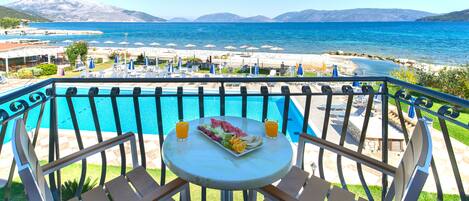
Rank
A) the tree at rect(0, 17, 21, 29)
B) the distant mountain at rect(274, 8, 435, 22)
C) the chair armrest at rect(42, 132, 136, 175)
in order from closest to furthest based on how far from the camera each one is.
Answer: the chair armrest at rect(42, 132, 136, 175) < the tree at rect(0, 17, 21, 29) < the distant mountain at rect(274, 8, 435, 22)

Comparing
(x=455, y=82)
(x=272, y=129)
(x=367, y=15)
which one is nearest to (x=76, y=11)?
(x=367, y=15)

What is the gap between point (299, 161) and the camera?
2049 millimetres

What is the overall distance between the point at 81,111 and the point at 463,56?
112 feet

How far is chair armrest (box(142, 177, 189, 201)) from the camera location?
1297 mm

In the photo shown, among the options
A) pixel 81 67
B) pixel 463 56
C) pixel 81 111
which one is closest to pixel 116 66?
pixel 81 67

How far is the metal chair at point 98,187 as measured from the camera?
103cm

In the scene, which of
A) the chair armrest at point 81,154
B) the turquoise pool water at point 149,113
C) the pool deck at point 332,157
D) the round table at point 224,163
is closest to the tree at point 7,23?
the turquoise pool water at point 149,113

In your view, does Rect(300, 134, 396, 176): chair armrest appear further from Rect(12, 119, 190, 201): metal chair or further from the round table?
Rect(12, 119, 190, 201): metal chair

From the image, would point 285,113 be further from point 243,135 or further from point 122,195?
point 122,195

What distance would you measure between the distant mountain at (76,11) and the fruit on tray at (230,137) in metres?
134

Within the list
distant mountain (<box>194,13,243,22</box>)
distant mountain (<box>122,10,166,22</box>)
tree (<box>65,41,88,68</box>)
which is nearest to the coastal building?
tree (<box>65,41,88,68</box>)

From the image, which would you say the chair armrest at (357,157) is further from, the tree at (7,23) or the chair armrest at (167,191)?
the tree at (7,23)

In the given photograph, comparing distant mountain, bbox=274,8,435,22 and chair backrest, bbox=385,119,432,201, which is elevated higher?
distant mountain, bbox=274,8,435,22

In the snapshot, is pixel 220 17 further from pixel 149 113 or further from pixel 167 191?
pixel 167 191
